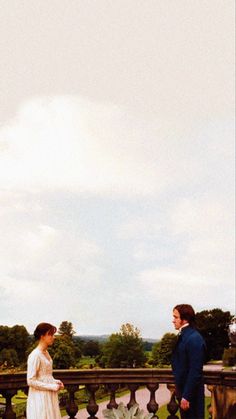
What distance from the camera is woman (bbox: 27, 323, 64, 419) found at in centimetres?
712

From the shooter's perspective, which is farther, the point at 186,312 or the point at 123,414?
the point at 123,414

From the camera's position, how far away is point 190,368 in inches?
270

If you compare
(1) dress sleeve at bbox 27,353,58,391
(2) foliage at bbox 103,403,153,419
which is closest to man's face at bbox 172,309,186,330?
(2) foliage at bbox 103,403,153,419

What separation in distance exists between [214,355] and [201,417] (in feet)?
331

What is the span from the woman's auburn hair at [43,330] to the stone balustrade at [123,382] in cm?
101

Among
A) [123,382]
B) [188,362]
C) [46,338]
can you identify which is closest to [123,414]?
[188,362]

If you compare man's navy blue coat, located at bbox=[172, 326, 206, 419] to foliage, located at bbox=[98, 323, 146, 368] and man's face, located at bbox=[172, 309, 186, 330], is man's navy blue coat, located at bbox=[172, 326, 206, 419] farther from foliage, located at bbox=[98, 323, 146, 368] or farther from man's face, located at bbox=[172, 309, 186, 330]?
foliage, located at bbox=[98, 323, 146, 368]

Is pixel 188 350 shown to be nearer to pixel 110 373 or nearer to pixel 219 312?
pixel 110 373

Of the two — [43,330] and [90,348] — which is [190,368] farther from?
[90,348]

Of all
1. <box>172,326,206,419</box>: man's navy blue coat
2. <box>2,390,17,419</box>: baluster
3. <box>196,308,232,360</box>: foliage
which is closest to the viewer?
<box>172,326,206,419</box>: man's navy blue coat

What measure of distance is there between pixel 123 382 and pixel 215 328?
95.2m

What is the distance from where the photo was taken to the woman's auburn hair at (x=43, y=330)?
23.7ft

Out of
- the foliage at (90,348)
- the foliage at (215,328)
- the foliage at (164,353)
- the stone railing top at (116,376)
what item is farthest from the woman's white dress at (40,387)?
the foliage at (215,328)

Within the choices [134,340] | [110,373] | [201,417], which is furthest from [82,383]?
[134,340]
